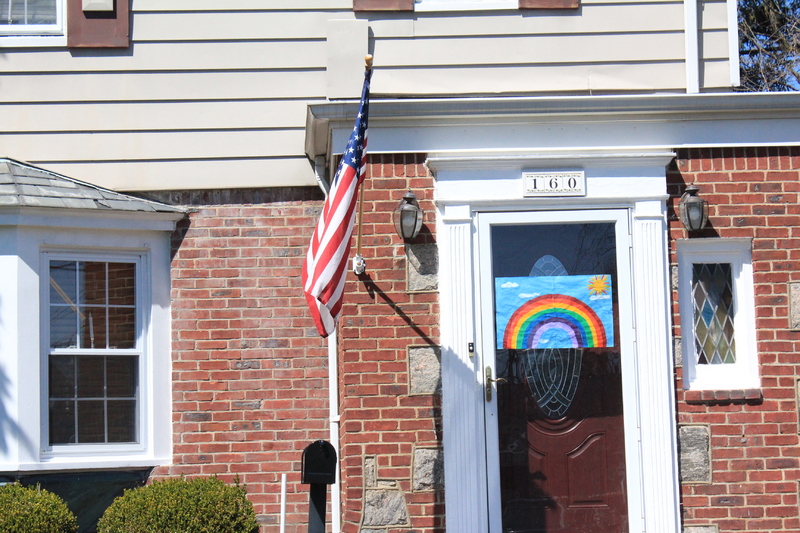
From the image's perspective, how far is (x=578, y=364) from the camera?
6.41 metres

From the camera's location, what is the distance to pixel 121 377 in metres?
7.04

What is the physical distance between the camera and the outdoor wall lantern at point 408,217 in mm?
6312

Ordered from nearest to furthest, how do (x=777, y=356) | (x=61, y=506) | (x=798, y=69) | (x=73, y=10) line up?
(x=61, y=506) < (x=777, y=356) < (x=73, y=10) < (x=798, y=69)

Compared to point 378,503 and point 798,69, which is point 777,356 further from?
point 798,69

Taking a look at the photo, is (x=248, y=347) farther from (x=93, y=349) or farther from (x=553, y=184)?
(x=553, y=184)

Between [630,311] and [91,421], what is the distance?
3.95 m

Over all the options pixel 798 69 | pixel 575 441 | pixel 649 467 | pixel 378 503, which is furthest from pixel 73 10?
pixel 798 69

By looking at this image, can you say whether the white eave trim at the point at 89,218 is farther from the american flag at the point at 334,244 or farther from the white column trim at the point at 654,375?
the white column trim at the point at 654,375

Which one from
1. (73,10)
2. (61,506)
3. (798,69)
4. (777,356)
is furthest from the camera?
(798,69)

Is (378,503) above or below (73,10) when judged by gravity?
below

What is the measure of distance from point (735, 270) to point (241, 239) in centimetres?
367

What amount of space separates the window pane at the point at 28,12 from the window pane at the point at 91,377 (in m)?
2.69

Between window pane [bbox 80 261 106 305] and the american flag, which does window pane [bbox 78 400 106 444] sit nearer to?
window pane [bbox 80 261 106 305]

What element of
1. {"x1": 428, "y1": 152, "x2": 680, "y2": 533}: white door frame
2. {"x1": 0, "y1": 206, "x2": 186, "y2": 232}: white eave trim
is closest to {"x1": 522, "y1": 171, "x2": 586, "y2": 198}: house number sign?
{"x1": 428, "y1": 152, "x2": 680, "y2": 533}: white door frame
